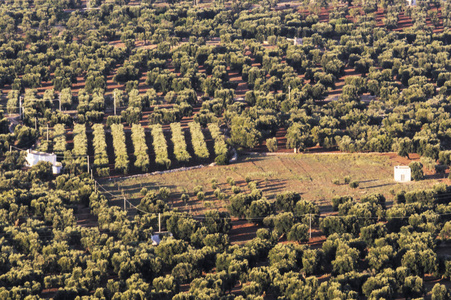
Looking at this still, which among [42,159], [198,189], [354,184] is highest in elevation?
[42,159]

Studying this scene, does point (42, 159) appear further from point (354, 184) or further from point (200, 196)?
point (354, 184)

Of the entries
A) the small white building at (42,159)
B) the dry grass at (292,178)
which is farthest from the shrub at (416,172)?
the small white building at (42,159)

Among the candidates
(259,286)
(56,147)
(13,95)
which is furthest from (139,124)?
(259,286)

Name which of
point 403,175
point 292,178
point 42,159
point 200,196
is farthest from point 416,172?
point 42,159

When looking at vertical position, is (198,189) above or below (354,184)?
above

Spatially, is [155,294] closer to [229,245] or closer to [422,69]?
Answer: [229,245]
